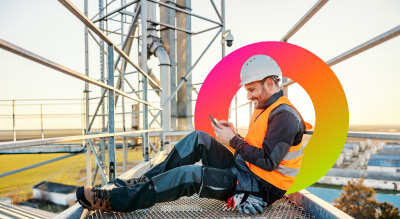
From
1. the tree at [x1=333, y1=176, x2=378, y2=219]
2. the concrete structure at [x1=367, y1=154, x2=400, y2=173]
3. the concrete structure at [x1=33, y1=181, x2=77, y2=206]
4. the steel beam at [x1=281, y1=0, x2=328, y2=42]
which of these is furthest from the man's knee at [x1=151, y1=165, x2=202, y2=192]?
the concrete structure at [x1=367, y1=154, x2=400, y2=173]

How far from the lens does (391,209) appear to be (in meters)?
24.3

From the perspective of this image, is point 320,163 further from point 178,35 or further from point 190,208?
point 178,35

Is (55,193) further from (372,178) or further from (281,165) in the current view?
(372,178)

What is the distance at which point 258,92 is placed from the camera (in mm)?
1477

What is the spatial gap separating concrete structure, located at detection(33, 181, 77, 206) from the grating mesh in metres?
24.3

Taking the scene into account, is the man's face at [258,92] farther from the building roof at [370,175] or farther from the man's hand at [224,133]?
the building roof at [370,175]

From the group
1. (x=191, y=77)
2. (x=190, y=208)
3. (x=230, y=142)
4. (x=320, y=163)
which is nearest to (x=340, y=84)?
(x=320, y=163)

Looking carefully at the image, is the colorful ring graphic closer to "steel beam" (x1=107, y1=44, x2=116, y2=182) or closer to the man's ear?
the man's ear

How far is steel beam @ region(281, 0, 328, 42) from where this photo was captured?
164 centimetres

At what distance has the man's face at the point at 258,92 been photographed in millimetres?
1457

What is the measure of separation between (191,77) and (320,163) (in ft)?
19.3

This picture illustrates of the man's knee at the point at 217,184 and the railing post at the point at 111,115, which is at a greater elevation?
the railing post at the point at 111,115

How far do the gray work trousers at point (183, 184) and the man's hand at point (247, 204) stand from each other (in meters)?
0.03

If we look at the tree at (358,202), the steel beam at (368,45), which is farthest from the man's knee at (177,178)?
the tree at (358,202)
